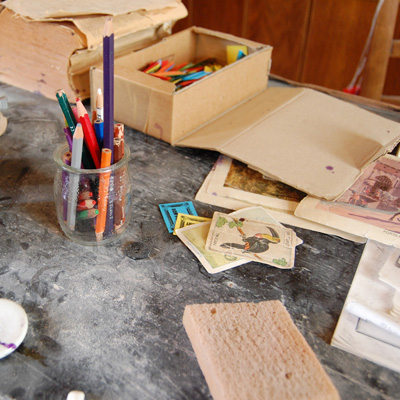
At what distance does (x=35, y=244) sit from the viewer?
63 cm

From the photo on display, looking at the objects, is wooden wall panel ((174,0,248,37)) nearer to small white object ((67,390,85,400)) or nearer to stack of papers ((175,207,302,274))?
stack of papers ((175,207,302,274))

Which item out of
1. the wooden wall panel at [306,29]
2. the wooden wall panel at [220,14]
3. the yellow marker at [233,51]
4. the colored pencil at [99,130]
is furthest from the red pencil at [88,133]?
the wooden wall panel at [220,14]

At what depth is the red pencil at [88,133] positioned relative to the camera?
59 cm

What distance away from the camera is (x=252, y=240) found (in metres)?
0.65

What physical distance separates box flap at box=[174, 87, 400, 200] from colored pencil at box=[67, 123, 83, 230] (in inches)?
11.3

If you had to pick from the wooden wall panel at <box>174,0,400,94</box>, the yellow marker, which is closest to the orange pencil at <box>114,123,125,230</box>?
the yellow marker

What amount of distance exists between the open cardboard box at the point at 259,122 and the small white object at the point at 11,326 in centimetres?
42

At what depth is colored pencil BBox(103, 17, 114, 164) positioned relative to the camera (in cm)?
54

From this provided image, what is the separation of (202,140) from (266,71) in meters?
0.31

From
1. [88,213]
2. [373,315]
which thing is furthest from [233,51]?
[373,315]

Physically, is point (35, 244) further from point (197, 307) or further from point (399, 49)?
point (399, 49)

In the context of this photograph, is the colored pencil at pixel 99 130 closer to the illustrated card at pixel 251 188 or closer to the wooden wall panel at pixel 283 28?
the illustrated card at pixel 251 188

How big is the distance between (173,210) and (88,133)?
0.60 feet

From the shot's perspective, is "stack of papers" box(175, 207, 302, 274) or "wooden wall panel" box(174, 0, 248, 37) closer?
"stack of papers" box(175, 207, 302, 274)
